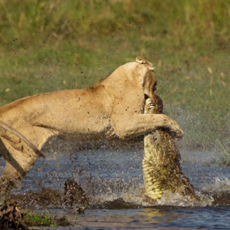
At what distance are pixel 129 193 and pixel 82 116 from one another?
2.76ft

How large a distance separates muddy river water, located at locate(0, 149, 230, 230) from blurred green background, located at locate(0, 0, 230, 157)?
2.81 metres

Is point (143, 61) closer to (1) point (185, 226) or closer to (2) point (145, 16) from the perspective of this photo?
(1) point (185, 226)

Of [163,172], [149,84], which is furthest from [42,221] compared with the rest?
[149,84]

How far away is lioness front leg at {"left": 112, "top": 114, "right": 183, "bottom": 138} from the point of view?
31.6ft

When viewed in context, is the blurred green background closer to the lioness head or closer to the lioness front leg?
the lioness head

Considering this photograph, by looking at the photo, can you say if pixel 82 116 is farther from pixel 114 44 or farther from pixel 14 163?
pixel 114 44

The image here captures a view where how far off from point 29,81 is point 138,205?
23.0ft

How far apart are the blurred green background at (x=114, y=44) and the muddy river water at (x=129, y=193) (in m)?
2.81

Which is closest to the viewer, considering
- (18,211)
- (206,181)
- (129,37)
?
(18,211)

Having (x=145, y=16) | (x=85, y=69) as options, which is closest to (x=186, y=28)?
(x=145, y=16)

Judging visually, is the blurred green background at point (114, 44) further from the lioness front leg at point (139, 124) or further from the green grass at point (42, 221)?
the green grass at point (42, 221)

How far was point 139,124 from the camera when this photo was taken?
9633 mm

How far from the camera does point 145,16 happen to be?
18.5m

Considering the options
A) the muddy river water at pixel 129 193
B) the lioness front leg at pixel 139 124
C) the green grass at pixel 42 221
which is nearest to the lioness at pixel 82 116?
the lioness front leg at pixel 139 124
